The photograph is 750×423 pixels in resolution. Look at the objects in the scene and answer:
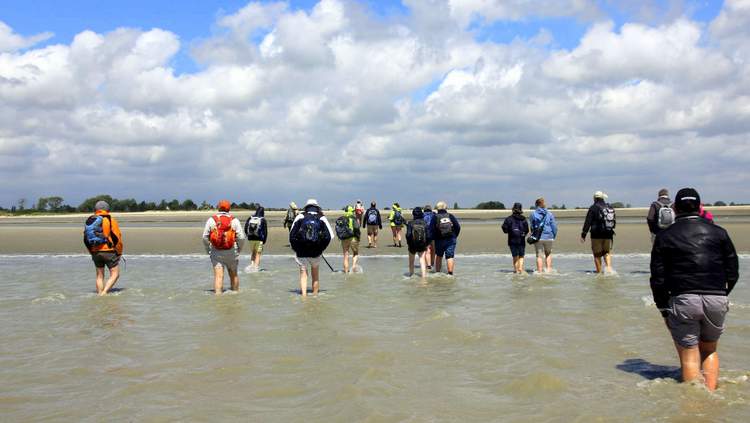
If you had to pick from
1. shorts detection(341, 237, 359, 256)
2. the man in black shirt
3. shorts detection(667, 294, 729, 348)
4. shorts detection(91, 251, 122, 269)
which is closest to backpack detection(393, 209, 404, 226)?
shorts detection(341, 237, 359, 256)

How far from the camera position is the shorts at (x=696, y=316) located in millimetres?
5168

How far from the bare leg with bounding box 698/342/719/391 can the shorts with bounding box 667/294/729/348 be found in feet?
0.28

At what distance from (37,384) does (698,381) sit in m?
6.39

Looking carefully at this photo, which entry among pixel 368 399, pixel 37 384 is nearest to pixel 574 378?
pixel 368 399

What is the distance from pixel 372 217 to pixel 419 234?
919 centimetres

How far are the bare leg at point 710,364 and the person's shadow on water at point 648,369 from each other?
13.8 inches

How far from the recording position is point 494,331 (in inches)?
316

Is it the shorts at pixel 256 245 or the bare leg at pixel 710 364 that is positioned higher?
the shorts at pixel 256 245

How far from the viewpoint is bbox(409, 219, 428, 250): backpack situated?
14.4m

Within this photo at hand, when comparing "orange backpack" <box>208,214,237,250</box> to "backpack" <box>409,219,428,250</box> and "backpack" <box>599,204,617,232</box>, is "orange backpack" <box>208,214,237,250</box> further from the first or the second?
"backpack" <box>599,204,617,232</box>

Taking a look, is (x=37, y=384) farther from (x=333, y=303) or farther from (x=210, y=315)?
(x=333, y=303)

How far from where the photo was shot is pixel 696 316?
518cm

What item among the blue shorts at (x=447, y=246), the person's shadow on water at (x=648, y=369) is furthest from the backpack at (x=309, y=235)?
the person's shadow on water at (x=648, y=369)

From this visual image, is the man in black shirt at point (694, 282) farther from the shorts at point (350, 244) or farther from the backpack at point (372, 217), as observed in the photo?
the backpack at point (372, 217)
